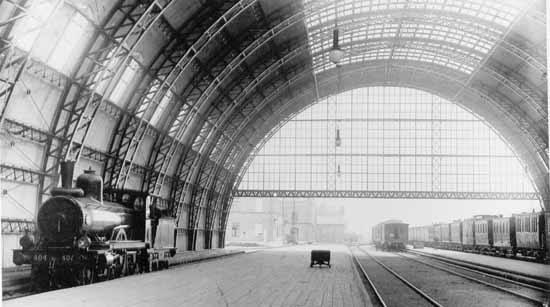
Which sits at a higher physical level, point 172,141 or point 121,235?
point 172,141

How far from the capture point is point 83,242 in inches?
707

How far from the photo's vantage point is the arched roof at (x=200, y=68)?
23.0 metres

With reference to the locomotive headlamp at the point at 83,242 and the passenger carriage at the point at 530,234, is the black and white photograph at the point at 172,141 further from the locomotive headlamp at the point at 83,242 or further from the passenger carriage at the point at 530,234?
the passenger carriage at the point at 530,234

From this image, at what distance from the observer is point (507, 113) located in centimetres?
4975

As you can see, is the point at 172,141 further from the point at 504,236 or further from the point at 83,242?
the point at 504,236

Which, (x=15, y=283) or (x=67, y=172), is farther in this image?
(x=67, y=172)

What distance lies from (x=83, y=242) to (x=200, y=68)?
18.0 metres

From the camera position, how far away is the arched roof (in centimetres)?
2303

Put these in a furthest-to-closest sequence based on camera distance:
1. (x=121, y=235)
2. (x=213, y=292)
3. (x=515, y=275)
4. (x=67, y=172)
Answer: (x=515, y=275)
(x=121, y=235)
(x=67, y=172)
(x=213, y=292)

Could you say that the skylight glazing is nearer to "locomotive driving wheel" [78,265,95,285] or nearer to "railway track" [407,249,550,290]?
"railway track" [407,249,550,290]

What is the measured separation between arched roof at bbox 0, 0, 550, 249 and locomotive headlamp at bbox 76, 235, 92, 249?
4.94m

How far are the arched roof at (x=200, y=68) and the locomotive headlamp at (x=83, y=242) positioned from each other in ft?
16.2

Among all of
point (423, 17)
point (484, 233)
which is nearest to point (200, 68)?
point (423, 17)

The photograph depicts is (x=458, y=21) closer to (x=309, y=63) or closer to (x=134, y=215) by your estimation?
(x=309, y=63)
